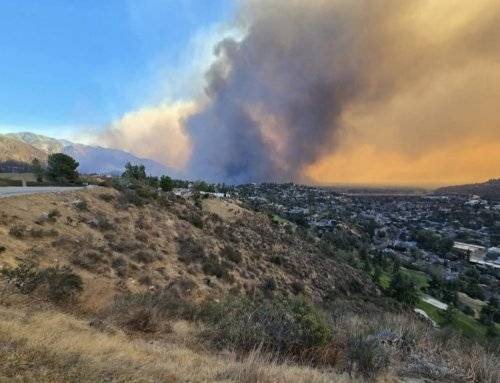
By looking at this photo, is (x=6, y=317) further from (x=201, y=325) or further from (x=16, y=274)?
(x=201, y=325)

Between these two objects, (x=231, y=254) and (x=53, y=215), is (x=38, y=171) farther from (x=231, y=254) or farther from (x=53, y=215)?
(x=53, y=215)

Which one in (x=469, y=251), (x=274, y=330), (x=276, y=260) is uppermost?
(x=274, y=330)

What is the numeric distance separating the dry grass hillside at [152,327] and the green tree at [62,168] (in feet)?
90.2

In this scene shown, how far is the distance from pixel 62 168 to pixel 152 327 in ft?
158

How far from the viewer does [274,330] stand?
10.3 metres

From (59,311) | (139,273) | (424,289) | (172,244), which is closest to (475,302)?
(424,289)

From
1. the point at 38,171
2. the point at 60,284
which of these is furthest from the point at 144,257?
the point at 38,171

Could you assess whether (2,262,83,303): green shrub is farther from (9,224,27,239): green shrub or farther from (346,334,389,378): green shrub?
(346,334,389,378): green shrub

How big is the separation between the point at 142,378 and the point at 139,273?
16.2 m

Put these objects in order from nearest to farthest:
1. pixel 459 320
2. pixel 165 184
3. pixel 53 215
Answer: pixel 53 215 → pixel 459 320 → pixel 165 184

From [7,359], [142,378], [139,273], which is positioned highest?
[7,359]

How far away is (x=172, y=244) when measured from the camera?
30.2m

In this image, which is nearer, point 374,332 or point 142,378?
point 142,378

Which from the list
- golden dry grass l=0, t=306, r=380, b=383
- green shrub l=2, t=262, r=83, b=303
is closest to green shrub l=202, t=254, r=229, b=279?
green shrub l=2, t=262, r=83, b=303
